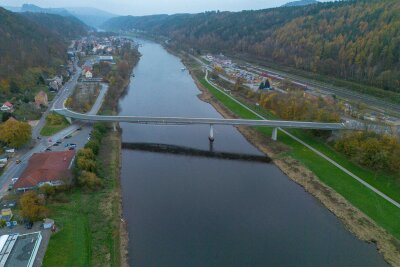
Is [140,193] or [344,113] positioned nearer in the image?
[140,193]

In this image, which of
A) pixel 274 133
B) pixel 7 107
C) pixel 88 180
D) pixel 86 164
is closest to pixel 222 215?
pixel 88 180

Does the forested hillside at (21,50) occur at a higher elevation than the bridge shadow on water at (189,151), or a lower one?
higher

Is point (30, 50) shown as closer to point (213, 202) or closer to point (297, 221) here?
point (213, 202)

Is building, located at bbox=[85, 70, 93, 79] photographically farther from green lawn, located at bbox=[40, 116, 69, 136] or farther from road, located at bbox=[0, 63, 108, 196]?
green lawn, located at bbox=[40, 116, 69, 136]

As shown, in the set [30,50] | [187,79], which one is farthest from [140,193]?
[30,50]

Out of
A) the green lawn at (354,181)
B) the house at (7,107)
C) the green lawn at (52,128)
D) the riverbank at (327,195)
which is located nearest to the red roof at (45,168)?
the green lawn at (52,128)

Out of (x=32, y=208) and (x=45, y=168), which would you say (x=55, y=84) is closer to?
(x=45, y=168)

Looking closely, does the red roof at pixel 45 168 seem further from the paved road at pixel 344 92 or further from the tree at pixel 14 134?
the paved road at pixel 344 92
